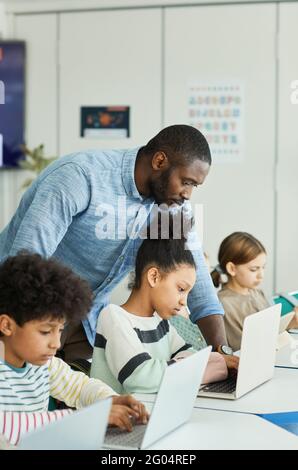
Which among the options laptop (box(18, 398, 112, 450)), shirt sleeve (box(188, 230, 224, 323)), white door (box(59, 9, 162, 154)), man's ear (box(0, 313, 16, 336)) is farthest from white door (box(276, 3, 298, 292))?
laptop (box(18, 398, 112, 450))

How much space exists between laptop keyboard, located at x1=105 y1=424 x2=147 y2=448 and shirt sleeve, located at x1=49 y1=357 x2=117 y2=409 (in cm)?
23

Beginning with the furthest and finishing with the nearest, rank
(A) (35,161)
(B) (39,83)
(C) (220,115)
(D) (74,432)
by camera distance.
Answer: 1. (B) (39,83)
2. (A) (35,161)
3. (C) (220,115)
4. (D) (74,432)

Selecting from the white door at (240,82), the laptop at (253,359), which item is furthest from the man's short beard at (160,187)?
the white door at (240,82)

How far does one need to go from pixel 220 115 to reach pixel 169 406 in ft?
13.3

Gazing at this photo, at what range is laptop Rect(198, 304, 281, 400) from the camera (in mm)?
1894

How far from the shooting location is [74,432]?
44.3 inches

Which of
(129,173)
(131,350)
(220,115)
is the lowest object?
(131,350)

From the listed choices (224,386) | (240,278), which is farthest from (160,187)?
(240,278)

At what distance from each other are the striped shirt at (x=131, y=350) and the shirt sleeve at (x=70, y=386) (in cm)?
12

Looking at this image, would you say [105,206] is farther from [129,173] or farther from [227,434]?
[227,434]

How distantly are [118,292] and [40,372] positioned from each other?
3.44 metres

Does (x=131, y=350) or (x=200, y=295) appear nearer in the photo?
(x=131, y=350)

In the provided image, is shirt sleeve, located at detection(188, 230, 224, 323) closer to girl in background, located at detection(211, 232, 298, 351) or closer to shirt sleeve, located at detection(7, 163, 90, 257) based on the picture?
shirt sleeve, located at detection(7, 163, 90, 257)
